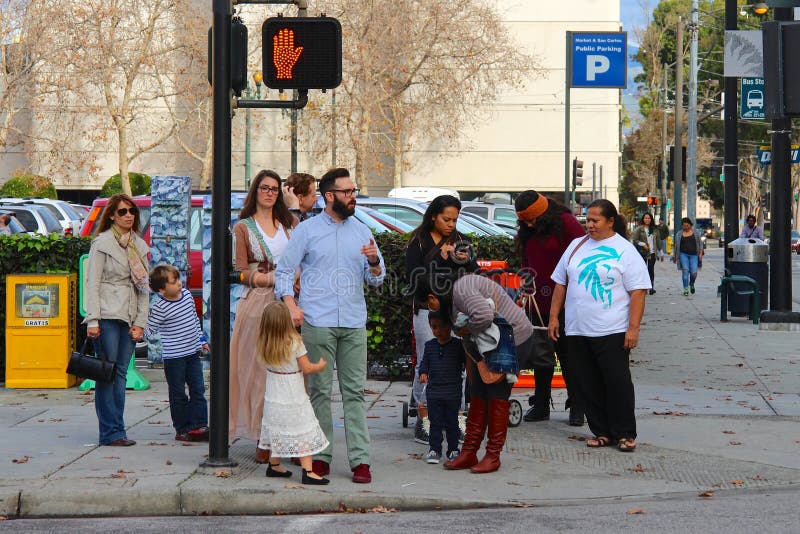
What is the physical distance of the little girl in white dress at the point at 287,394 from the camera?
7.62 m

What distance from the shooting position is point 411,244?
29.0 ft

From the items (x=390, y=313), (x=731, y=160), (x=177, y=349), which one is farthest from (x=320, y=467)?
(x=731, y=160)

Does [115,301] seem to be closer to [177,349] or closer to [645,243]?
[177,349]

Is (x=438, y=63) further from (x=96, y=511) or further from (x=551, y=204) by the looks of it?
(x=96, y=511)

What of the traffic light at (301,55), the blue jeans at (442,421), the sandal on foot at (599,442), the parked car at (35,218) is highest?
the traffic light at (301,55)

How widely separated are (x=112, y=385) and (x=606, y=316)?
3.59 meters

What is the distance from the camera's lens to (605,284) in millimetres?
8938

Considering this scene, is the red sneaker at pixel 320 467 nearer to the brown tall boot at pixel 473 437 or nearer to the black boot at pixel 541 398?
the brown tall boot at pixel 473 437

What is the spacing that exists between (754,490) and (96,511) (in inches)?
159

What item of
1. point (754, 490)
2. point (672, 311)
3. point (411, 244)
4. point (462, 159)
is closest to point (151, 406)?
point (411, 244)

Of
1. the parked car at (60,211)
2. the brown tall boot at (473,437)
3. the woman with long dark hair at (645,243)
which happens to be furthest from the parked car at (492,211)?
the brown tall boot at (473,437)

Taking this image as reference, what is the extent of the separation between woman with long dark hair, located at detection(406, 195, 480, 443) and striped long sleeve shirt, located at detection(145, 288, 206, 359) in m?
1.69

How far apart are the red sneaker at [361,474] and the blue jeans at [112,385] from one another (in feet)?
6.93

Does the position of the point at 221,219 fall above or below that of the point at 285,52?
below
